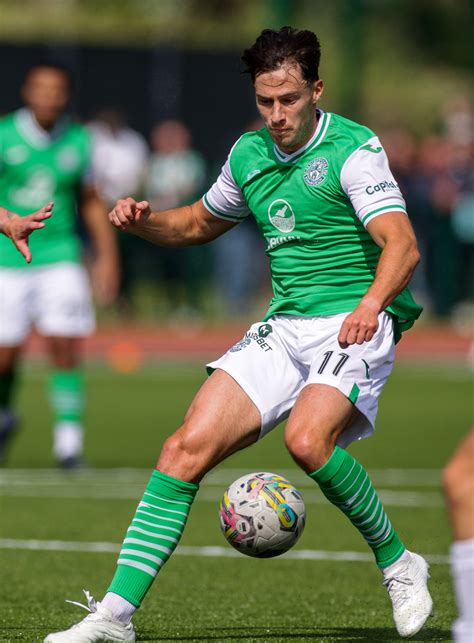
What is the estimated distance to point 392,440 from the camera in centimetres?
1420

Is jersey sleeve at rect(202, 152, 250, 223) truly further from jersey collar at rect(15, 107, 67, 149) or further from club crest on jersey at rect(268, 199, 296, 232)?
jersey collar at rect(15, 107, 67, 149)

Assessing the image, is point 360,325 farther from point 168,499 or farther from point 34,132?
point 34,132

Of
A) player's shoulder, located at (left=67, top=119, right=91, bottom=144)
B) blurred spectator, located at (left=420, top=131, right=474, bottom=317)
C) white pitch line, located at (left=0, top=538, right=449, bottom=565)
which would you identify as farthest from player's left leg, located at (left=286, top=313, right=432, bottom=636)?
blurred spectator, located at (left=420, top=131, right=474, bottom=317)

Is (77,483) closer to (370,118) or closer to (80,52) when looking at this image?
(80,52)

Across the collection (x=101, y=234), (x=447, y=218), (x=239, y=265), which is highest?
(x=101, y=234)

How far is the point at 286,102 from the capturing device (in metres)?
6.54

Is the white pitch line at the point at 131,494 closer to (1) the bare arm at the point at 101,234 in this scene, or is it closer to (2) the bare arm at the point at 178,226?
(1) the bare arm at the point at 101,234

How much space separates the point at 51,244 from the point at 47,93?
43.1 inches

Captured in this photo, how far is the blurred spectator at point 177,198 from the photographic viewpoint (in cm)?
2308

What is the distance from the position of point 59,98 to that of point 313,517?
356cm

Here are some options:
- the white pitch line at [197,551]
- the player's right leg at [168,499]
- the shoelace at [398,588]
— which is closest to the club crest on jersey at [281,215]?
the player's right leg at [168,499]

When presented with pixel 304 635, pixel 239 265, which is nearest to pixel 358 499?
pixel 304 635

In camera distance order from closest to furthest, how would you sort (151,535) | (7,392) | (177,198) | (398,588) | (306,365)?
(151,535)
(398,588)
(306,365)
(7,392)
(177,198)

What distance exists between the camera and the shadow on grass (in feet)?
21.1
